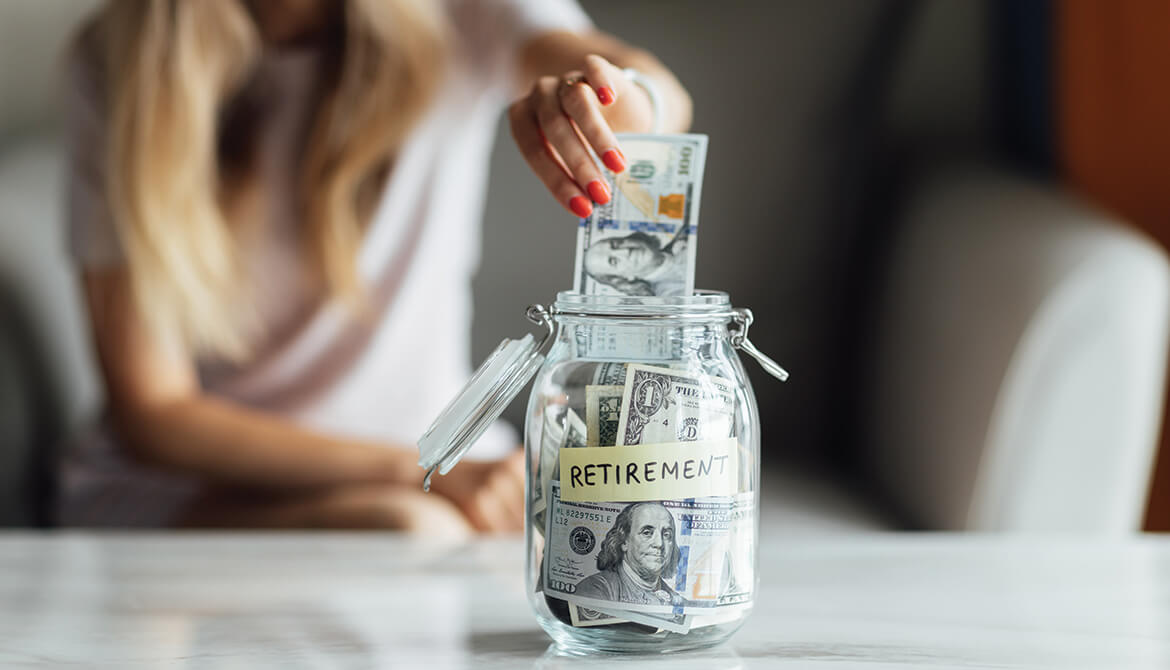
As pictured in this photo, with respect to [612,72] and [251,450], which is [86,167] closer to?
[251,450]


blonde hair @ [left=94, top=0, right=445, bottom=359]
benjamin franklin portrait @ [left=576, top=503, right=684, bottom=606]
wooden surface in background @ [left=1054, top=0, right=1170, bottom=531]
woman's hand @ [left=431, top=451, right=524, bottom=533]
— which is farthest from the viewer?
wooden surface in background @ [left=1054, top=0, right=1170, bottom=531]

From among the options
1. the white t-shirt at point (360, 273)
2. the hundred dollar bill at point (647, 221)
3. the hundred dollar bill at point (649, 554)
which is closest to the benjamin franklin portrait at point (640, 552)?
the hundred dollar bill at point (649, 554)

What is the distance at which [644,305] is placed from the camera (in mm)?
445

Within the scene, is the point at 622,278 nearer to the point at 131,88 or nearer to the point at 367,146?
the point at 367,146

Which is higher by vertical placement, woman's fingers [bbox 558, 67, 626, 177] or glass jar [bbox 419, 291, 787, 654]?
woman's fingers [bbox 558, 67, 626, 177]

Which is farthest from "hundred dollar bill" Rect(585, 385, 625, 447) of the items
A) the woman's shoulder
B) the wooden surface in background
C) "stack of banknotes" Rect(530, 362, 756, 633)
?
the wooden surface in background

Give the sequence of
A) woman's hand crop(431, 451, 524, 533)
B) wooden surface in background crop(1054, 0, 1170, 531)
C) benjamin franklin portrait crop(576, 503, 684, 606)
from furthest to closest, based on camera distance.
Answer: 1. wooden surface in background crop(1054, 0, 1170, 531)
2. woman's hand crop(431, 451, 524, 533)
3. benjamin franklin portrait crop(576, 503, 684, 606)

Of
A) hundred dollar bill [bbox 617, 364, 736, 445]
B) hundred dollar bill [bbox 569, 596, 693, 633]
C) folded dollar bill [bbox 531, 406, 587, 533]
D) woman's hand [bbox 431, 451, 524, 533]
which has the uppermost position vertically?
hundred dollar bill [bbox 617, 364, 736, 445]

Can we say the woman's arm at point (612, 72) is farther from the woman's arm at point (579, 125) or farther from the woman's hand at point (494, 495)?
the woman's hand at point (494, 495)

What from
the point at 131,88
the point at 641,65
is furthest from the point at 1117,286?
the point at 131,88

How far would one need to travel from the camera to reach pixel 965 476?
4.01ft

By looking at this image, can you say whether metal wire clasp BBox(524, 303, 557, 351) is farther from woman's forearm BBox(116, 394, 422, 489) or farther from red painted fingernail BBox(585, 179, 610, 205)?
woman's forearm BBox(116, 394, 422, 489)

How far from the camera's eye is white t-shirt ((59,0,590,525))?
1.29 meters

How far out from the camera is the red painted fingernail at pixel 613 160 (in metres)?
0.46
